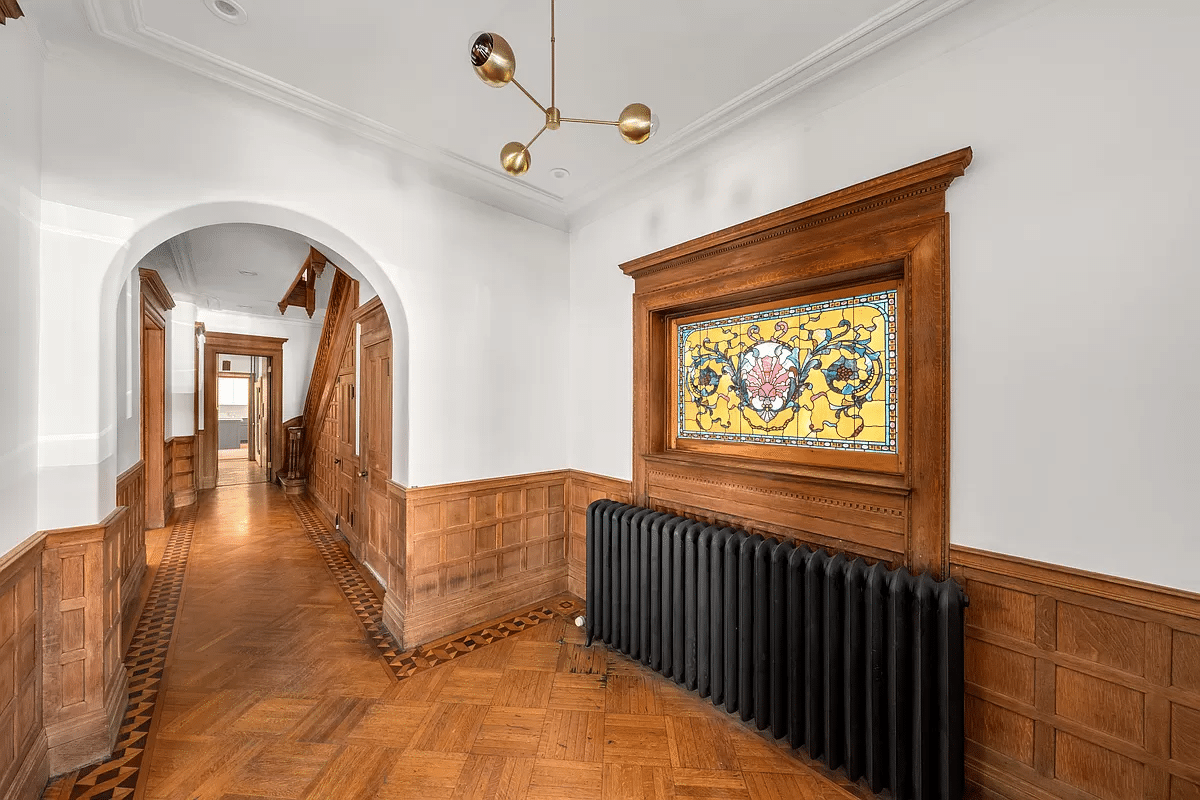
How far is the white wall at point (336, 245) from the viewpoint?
6.51 ft

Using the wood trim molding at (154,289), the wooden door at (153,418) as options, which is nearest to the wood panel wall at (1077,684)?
the wood trim molding at (154,289)

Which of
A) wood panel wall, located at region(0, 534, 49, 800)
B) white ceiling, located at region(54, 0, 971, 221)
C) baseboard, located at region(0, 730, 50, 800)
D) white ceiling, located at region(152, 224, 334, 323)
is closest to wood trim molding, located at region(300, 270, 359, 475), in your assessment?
white ceiling, located at region(152, 224, 334, 323)

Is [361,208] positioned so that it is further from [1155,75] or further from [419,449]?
[1155,75]

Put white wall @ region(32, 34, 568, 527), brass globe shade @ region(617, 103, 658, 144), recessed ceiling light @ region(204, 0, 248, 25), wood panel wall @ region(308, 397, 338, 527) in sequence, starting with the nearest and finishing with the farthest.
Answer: brass globe shade @ region(617, 103, 658, 144), recessed ceiling light @ region(204, 0, 248, 25), white wall @ region(32, 34, 568, 527), wood panel wall @ region(308, 397, 338, 527)

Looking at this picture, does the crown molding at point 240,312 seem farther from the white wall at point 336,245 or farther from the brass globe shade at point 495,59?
the brass globe shade at point 495,59

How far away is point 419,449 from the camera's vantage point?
301cm

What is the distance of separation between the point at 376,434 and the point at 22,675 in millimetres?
2229

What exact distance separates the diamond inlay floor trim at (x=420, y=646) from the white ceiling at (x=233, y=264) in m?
2.77

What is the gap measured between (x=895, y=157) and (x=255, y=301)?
8115 mm

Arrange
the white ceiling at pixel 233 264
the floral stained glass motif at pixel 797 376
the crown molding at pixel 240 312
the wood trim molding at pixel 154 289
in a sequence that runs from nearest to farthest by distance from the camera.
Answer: the floral stained glass motif at pixel 797 376, the wood trim molding at pixel 154 289, the white ceiling at pixel 233 264, the crown molding at pixel 240 312

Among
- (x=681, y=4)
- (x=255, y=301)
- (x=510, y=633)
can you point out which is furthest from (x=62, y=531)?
(x=255, y=301)

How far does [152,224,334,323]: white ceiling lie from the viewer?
4.39 meters

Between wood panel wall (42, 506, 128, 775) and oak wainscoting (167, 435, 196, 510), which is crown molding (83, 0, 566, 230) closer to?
wood panel wall (42, 506, 128, 775)

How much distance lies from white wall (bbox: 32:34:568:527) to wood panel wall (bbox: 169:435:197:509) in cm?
522
